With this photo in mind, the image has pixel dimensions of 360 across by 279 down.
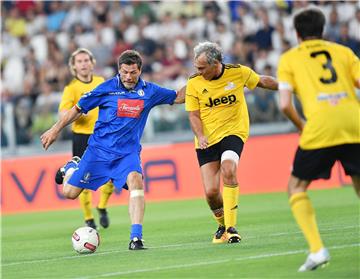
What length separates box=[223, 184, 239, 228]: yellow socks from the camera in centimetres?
1220

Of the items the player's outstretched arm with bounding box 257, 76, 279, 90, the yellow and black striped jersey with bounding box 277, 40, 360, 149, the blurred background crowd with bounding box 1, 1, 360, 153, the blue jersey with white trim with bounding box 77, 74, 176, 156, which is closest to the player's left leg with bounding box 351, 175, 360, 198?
the yellow and black striped jersey with bounding box 277, 40, 360, 149

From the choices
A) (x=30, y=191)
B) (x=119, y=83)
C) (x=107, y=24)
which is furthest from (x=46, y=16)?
(x=119, y=83)

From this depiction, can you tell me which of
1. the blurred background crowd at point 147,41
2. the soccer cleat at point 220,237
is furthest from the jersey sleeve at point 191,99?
the blurred background crowd at point 147,41

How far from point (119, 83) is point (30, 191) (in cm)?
1052

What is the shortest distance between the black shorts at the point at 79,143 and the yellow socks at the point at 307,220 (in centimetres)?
746

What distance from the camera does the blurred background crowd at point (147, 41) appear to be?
2325 cm

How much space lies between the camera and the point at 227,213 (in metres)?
12.2

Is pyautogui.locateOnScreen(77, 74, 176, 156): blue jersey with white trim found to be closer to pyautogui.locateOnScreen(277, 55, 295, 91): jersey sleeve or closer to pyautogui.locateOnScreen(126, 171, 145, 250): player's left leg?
pyautogui.locateOnScreen(126, 171, 145, 250): player's left leg

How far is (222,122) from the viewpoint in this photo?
1248 cm

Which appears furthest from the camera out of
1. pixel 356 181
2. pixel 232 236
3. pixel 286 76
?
pixel 232 236

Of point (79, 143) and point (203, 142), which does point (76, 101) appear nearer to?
point (79, 143)

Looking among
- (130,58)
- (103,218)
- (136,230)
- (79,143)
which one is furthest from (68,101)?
(136,230)

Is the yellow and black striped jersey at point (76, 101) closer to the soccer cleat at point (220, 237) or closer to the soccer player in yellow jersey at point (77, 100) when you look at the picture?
Answer: the soccer player in yellow jersey at point (77, 100)

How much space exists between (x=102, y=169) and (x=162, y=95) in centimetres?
123
